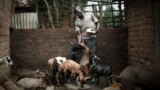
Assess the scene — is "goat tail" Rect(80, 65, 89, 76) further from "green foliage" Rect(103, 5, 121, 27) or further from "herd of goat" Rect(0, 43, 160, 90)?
"green foliage" Rect(103, 5, 121, 27)

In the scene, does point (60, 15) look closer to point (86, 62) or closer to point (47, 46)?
point (47, 46)

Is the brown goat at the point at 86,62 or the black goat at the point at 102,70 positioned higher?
the brown goat at the point at 86,62

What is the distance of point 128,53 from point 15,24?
4654 millimetres

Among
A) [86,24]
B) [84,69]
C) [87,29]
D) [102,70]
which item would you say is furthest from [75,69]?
[86,24]

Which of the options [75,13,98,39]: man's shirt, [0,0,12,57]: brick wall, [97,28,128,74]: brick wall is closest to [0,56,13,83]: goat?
[0,0,12,57]: brick wall

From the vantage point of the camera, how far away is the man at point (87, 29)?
10.4 meters

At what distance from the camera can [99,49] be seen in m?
11.9

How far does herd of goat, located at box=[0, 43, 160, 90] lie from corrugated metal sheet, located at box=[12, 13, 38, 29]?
3.59m

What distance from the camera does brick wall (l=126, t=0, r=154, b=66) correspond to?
28.8 ft

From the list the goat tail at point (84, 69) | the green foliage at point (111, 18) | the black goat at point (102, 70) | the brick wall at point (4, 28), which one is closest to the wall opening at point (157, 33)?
the black goat at point (102, 70)

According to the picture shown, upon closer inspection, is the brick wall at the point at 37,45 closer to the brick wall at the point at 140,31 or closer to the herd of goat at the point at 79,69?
the herd of goat at the point at 79,69

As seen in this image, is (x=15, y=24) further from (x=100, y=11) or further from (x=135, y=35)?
(x=135, y=35)

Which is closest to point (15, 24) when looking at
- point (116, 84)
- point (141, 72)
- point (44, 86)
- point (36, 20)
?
point (36, 20)

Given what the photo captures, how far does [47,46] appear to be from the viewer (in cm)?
1198
